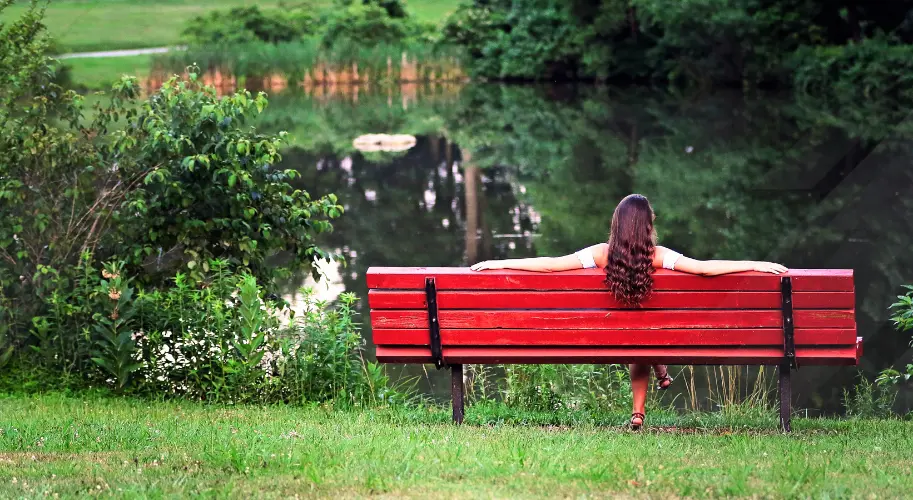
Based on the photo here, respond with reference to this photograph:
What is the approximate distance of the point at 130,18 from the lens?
67000 mm

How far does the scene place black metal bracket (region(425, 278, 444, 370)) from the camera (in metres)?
6.23

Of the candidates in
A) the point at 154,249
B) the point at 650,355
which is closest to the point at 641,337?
the point at 650,355

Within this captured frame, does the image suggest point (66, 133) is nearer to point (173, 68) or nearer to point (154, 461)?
point (154, 461)

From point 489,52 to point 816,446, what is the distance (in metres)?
50.1

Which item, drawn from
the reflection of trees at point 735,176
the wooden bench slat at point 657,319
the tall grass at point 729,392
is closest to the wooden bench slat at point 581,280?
the wooden bench slat at point 657,319

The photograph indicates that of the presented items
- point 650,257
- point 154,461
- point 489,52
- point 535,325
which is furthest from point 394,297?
point 489,52

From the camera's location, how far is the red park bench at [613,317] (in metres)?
6.11

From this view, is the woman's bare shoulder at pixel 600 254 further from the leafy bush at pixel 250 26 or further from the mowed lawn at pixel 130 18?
the mowed lawn at pixel 130 18

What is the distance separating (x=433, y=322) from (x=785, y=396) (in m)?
1.87

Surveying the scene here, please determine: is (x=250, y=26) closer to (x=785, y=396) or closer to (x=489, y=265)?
(x=489, y=265)

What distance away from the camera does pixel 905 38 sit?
41875mm

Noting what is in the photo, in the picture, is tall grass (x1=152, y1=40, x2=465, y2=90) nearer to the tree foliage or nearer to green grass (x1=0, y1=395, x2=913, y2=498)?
the tree foliage

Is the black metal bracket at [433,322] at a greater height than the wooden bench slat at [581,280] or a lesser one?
lesser

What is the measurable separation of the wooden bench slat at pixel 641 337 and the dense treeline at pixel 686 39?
35.1m
